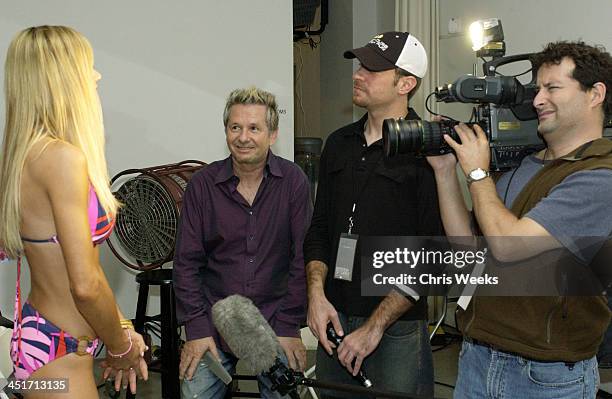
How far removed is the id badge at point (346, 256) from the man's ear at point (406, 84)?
48 centimetres

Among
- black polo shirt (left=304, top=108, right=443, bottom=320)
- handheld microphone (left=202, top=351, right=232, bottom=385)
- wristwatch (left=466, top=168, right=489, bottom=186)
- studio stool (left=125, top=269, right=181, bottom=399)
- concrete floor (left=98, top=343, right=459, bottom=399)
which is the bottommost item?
concrete floor (left=98, top=343, right=459, bottom=399)

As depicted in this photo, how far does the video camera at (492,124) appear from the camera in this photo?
1.67 m

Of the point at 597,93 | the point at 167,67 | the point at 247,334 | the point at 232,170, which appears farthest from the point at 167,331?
the point at 597,93

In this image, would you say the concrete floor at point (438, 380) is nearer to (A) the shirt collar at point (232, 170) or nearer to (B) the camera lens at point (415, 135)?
(A) the shirt collar at point (232, 170)

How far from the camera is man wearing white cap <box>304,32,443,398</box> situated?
2154 millimetres

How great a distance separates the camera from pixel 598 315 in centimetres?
158

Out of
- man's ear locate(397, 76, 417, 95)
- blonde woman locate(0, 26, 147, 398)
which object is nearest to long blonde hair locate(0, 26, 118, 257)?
blonde woman locate(0, 26, 147, 398)

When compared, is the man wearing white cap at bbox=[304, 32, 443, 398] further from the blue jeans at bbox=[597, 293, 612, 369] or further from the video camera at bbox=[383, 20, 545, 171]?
the blue jeans at bbox=[597, 293, 612, 369]

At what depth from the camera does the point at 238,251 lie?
2.36 meters

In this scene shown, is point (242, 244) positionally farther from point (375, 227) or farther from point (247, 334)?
point (247, 334)

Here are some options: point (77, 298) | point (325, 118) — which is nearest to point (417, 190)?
point (77, 298)

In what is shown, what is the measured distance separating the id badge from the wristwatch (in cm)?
60

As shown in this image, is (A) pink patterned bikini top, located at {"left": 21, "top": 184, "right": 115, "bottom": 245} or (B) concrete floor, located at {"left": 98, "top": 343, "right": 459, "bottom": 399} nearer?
(A) pink patterned bikini top, located at {"left": 21, "top": 184, "right": 115, "bottom": 245}

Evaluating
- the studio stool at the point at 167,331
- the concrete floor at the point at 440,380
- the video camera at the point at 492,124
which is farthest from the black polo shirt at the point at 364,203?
the concrete floor at the point at 440,380
